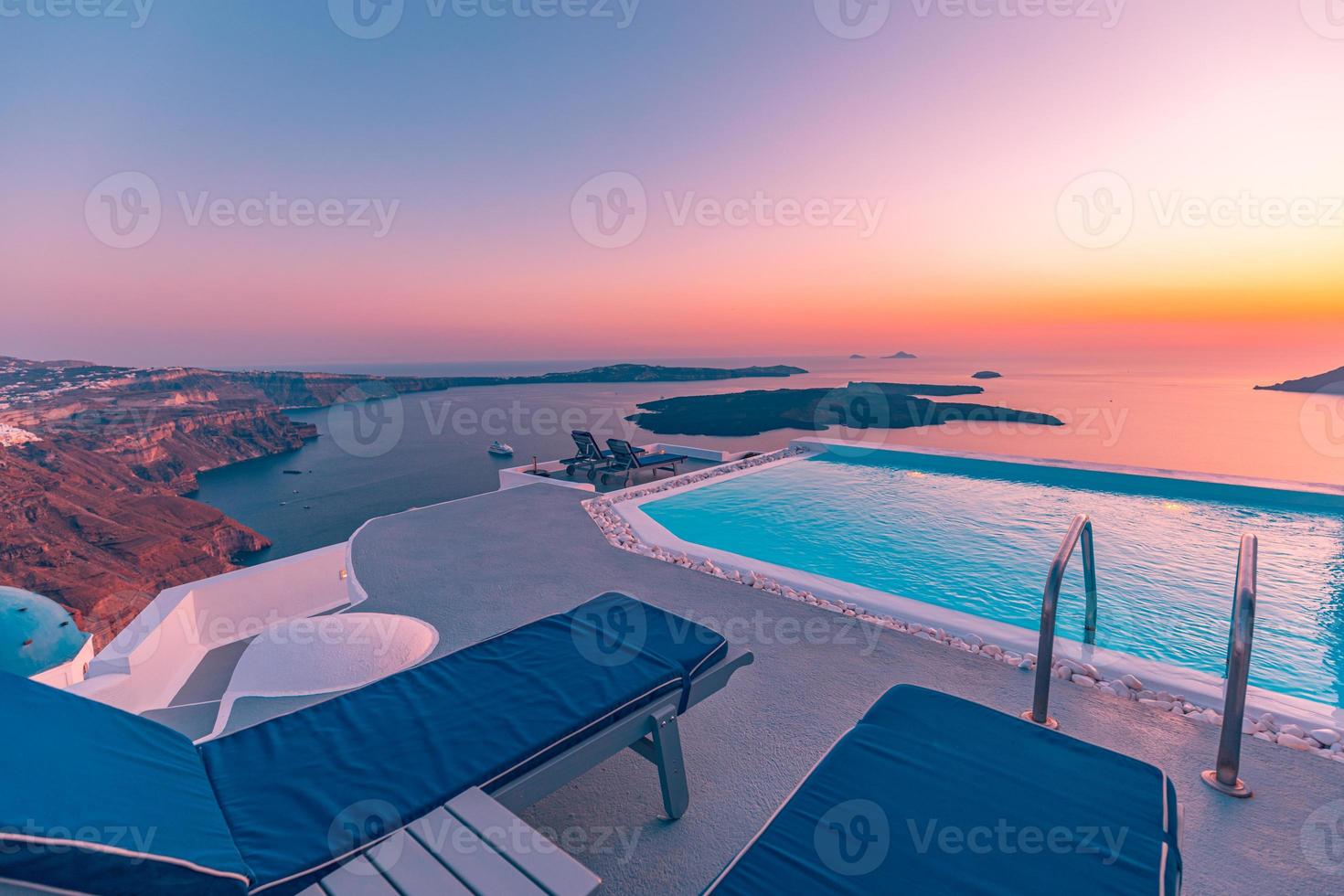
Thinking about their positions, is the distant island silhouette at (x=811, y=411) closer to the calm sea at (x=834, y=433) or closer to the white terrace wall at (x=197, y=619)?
the calm sea at (x=834, y=433)

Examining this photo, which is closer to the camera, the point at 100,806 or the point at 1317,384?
the point at 100,806

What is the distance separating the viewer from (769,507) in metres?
7.96

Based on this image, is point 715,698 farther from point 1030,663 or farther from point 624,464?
point 624,464

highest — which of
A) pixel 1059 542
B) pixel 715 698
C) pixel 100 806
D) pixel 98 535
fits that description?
pixel 100 806

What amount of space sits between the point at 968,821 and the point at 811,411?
41.0 meters

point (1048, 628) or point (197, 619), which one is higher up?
point (1048, 628)

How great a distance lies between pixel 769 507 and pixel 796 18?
6.80 m

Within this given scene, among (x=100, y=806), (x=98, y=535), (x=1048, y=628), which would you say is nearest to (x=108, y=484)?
(x=98, y=535)

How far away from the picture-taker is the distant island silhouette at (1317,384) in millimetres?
16438

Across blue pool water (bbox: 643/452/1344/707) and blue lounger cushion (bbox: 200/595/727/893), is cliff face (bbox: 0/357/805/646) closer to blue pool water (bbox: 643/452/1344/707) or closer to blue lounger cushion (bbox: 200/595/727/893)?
blue pool water (bbox: 643/452/1344/707)

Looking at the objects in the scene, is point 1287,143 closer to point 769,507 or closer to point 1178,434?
point 769,507

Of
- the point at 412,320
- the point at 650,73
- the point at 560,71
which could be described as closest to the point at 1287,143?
the point at 650,73

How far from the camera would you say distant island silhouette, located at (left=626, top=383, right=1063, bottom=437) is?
2404 centimetres

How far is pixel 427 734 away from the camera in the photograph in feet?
6.22
